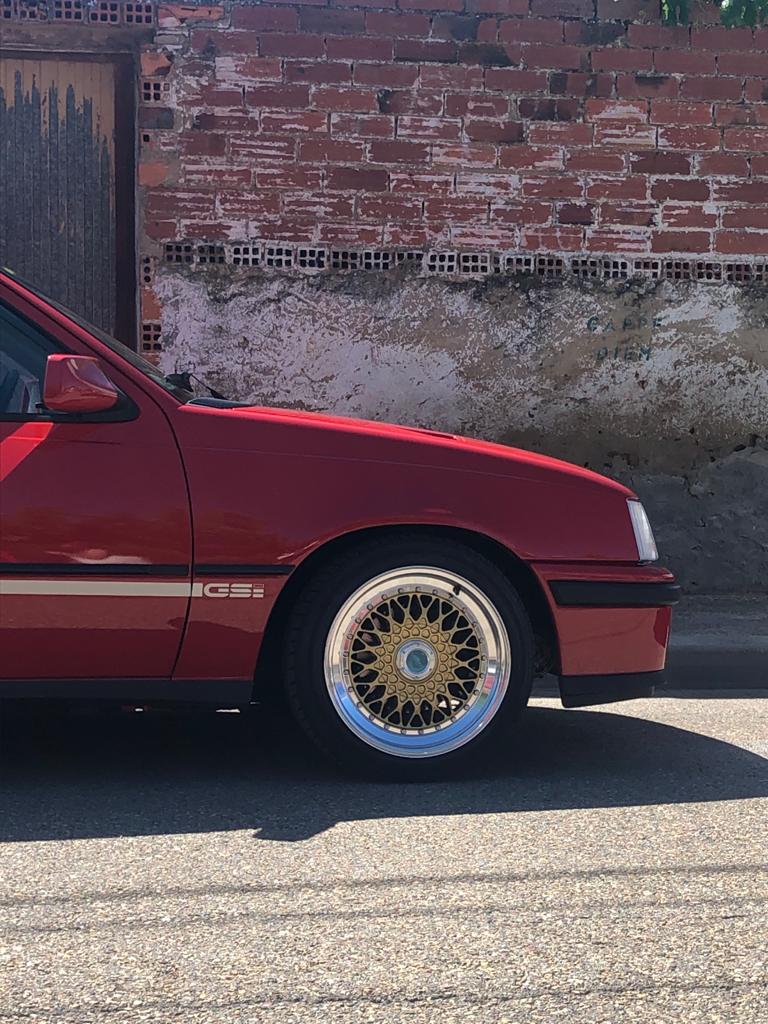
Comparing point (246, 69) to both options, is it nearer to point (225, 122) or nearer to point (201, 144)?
point (225, 122)

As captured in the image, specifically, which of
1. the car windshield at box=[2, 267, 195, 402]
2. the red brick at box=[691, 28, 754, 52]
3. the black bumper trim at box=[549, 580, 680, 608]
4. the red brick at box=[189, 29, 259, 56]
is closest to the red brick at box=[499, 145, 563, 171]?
the red brick at box=[691, 28, 754, 52]

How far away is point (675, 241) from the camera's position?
8.38 m

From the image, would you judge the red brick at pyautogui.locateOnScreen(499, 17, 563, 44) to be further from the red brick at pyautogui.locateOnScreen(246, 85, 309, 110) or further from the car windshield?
the car windshield

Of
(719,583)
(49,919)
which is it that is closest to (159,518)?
(49,919)

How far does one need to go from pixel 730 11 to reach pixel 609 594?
5.23 meters

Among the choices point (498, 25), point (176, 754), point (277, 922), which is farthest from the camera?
point (498, 25)

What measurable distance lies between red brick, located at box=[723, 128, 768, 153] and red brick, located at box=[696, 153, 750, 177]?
0.23ft

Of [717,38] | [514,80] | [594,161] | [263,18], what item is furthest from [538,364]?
[263,18]

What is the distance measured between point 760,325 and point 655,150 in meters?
1.31

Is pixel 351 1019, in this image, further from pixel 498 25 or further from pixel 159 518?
pixel 498 25

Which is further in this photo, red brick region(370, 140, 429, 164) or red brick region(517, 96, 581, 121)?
red brick region(517, 96, 581, 121)

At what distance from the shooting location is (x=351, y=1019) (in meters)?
2.61

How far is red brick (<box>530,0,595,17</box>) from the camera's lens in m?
8.24

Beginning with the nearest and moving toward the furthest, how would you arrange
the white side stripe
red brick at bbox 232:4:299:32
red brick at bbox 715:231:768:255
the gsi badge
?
the white side stripe, the gsi badge, red brick at bbox 232:4:299:32, red brick at bbox 715:231:768:255
